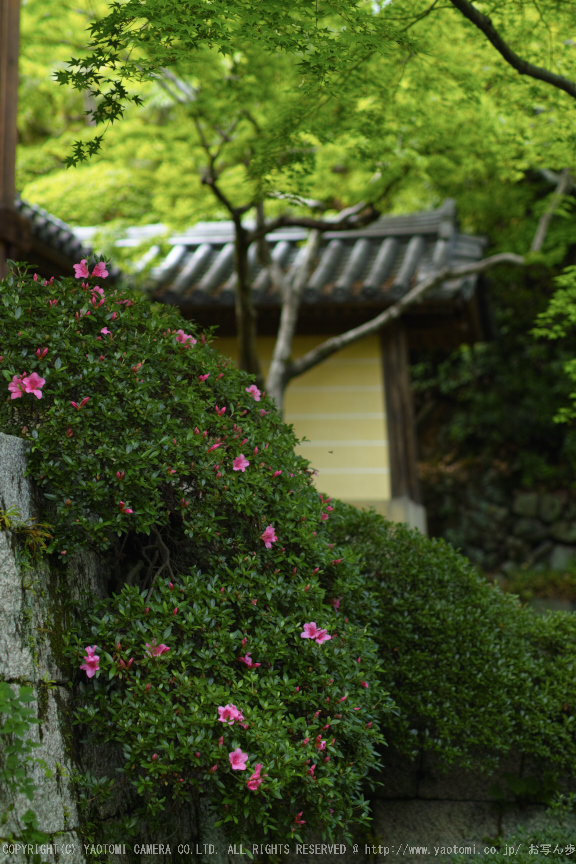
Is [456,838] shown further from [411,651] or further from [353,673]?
[353,673]

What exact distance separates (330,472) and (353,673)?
16.7 feet

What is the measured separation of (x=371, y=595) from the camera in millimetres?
3652

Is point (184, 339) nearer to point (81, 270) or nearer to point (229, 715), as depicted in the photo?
point (81, 270)

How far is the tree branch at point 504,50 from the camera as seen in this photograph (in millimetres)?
3592

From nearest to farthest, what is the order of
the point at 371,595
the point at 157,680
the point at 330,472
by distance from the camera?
1. the point at 157,680
2. the point at 371,595
3. the point at 330,472

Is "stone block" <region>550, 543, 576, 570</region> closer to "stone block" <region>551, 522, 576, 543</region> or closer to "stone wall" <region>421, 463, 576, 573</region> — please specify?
"stone wall" <region>421, 463, 576, 573</region>

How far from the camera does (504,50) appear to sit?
388 centimetres

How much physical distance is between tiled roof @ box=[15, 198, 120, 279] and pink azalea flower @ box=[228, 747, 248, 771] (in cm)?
558

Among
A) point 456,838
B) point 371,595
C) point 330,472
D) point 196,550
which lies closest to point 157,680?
point 196,550

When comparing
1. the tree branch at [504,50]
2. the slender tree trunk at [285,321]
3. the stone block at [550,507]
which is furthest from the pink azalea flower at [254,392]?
the stone block at [550,507]

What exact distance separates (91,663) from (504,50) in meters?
3.76

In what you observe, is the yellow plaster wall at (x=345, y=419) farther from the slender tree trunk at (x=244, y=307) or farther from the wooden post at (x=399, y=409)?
the slender tree trunk at (x=244, y=307)

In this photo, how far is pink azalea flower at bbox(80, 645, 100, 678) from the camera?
102 inches

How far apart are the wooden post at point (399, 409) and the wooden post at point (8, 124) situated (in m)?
4.64
